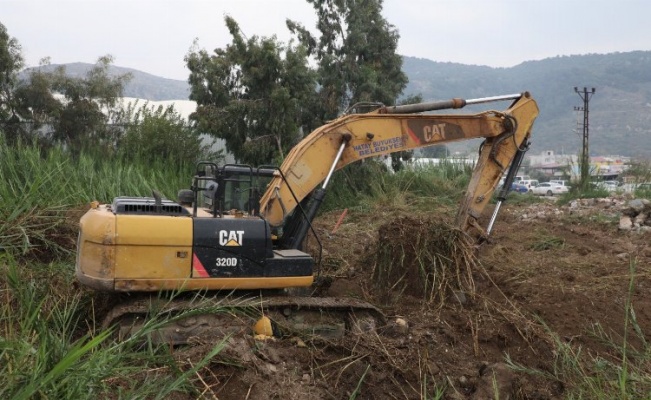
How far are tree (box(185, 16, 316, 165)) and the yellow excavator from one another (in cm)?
916

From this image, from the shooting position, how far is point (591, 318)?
731 cm

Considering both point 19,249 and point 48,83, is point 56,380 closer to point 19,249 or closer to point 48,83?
point 19,249

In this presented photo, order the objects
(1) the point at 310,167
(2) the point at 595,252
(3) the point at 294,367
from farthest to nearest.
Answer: (2) the point at 595,252, (1) the point at 310,167, (3) the point at 294,367

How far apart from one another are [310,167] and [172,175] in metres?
7.50

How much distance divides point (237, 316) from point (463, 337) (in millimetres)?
2110

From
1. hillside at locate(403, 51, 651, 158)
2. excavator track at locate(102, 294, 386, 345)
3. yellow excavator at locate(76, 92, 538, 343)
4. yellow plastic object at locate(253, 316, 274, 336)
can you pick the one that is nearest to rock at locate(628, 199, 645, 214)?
yellow excavator at locate(76, 92, 538, 343)

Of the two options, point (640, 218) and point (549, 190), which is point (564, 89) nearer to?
point (549, 190)

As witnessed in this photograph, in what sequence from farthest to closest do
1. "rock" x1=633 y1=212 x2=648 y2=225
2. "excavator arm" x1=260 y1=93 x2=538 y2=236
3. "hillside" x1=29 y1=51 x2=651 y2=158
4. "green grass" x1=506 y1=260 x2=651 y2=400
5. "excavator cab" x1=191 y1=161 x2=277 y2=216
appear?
"hillside" x1=29 y1=51 x2=651 y2=158 → "rock" x1=633 y1=212 x2=648 y2=225 → "excavator arm" x1=260 y1=93 x2=538 y2=236 → "excavator cab" x1=191 y1=161 x2=277 y2=216 → "green grass" x1=506 y1=260 x2=651 y2=400

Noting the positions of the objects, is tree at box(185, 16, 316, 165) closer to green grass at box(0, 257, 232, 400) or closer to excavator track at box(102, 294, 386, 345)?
excavator track at box(102, 294, 386, 345)

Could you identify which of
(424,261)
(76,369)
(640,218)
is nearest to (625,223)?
(640,218)

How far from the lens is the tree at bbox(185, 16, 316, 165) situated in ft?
55.9

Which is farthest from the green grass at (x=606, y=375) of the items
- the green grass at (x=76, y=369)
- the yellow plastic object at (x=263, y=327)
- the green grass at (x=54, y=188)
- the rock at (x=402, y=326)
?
the green grass at (x=54, y=188)

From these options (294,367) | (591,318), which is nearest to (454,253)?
(591,318)

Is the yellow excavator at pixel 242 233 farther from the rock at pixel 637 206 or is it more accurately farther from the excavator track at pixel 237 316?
the rock at pixel 637 206
